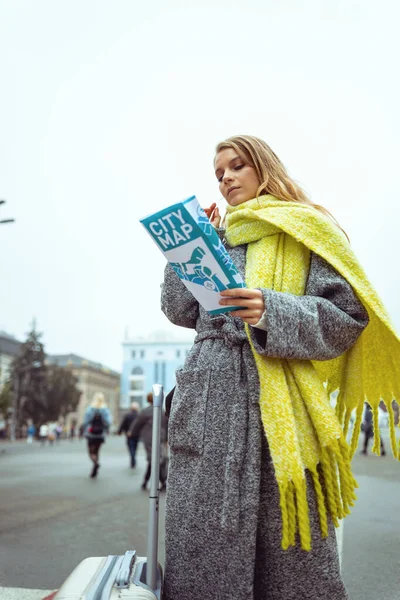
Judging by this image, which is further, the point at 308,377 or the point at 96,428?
the point at 96,428

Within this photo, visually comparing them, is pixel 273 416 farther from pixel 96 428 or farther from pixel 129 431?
pixel 129 431

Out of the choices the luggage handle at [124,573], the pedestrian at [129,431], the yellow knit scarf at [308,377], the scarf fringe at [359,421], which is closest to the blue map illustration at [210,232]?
the yellow knit scarf at [308,377]

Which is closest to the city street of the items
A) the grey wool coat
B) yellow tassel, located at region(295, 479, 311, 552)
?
the grey wool coat

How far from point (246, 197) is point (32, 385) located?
61907 mm

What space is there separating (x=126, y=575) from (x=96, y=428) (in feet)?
36.4

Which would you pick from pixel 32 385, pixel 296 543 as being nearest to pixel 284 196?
pixel 296 543

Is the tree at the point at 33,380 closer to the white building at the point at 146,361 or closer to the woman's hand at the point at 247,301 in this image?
the white building at the point at 146,361

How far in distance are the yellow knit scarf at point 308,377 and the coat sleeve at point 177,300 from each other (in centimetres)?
22

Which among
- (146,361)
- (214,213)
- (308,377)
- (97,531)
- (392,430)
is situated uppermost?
(146,361)

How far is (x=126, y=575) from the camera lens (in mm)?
1697

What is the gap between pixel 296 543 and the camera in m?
1.61

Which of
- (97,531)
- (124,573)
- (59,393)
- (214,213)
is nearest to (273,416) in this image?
(124,573)

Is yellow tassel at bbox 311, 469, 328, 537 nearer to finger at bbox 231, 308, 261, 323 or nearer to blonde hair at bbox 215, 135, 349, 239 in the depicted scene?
finger at bbox 231, 308, 261, 323

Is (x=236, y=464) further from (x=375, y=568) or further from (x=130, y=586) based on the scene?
(x=375, y=568)
